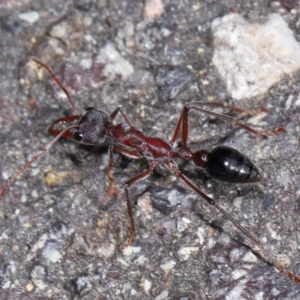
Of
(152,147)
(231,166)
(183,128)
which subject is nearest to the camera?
(231,166)

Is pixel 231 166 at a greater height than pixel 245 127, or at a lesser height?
lesser

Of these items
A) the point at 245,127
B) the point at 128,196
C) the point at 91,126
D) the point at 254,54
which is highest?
the point at 254,54

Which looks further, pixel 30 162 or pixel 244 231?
pixel 30 162

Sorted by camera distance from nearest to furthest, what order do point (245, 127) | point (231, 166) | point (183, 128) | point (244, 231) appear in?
point (244, 231) → point (231, 166) → point (245, 127) → point (183, 128)

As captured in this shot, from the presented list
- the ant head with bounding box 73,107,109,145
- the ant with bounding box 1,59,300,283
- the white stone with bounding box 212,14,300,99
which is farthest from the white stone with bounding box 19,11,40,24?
the white stone with bounding box 212,14,300,99

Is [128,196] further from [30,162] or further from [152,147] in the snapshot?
[30,162]

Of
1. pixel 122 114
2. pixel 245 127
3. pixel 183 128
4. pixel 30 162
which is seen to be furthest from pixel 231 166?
pixel 30 162
